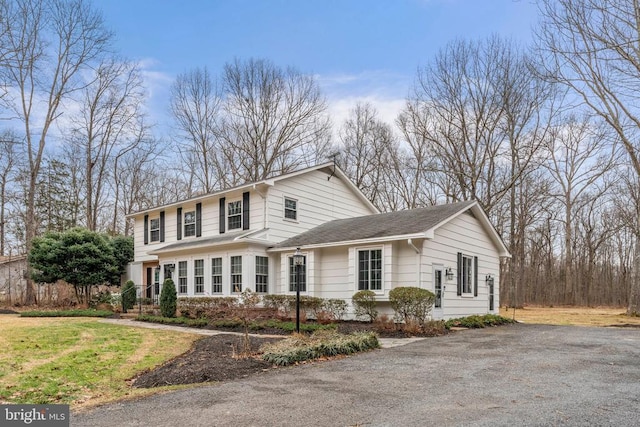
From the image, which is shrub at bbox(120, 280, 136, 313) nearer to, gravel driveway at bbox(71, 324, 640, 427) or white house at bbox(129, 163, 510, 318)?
white house at bbox(129, 163, 510, 318)

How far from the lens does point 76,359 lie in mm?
8156

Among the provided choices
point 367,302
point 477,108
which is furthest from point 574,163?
point 367,302

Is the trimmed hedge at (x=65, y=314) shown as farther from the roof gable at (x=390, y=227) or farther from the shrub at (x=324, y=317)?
the shrub at (x=324, y=317)

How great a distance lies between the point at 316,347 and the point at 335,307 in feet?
16.9

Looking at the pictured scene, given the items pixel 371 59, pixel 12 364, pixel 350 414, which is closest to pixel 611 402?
pixel 350 414

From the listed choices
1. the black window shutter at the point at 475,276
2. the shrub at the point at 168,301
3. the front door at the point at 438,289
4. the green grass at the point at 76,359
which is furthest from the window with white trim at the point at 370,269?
the shrub at the point at 168,301

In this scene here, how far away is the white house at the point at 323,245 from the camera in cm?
1340

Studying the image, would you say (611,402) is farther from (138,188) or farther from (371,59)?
(138,188)

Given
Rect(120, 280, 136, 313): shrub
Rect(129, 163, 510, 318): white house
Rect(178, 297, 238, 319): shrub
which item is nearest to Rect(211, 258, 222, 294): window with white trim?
Rect(129, 163, 510, 318): white house

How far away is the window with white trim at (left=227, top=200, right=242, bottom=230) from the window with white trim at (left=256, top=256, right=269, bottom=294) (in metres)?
1.78

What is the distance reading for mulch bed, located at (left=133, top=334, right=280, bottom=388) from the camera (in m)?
6.69

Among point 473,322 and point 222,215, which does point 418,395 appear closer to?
point 473,322

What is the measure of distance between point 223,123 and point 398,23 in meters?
17.2

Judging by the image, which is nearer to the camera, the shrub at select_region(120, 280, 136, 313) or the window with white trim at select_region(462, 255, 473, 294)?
the window with white trim at select_region(462, 255, 473, 294)
